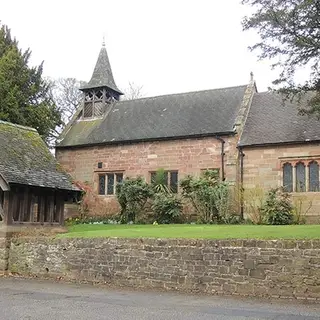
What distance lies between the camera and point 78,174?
29.3m

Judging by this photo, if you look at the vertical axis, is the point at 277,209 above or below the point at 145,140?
below

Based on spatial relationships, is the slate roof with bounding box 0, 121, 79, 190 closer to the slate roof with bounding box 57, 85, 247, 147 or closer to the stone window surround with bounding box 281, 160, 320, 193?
the slate roof with bounding box 57, 85, 247, 147

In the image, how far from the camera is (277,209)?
840 inches

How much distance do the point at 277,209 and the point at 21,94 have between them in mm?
19356

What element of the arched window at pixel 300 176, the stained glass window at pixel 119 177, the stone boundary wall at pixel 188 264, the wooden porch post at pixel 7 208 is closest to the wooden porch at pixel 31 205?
the wooden porch post at pixel 7 208

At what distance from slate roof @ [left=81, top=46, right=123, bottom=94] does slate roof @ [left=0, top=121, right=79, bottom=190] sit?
41.6 ft

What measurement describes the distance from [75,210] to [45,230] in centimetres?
1159

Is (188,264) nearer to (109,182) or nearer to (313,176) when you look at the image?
(313,176)

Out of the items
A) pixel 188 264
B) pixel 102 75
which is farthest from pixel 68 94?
pixel 188 264

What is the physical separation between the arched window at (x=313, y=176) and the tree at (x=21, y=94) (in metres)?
18.4

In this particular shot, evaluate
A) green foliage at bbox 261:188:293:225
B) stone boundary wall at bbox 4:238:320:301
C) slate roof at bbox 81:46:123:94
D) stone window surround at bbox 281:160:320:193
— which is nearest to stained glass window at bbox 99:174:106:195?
slate roof at bbox 81:46:123:94

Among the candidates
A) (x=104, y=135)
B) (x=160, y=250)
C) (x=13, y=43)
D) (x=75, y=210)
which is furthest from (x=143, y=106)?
(x=160, y=250)

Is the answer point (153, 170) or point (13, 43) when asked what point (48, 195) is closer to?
point (153, 170)

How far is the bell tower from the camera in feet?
105
